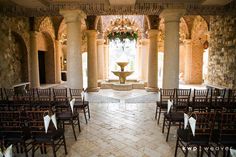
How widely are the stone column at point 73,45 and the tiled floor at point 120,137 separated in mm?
1328

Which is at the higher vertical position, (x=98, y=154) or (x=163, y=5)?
(x=163, y=5)

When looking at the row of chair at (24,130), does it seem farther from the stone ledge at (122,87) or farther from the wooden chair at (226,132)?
the stone ledge at (122,87)

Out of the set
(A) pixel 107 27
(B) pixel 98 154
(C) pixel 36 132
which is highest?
(A) pixel 107 27

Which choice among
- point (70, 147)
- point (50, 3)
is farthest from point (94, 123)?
point (50, 3)

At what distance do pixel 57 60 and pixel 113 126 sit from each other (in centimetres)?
1036

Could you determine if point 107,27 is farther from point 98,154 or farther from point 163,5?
point 98,154

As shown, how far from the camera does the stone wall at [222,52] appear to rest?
277 inches

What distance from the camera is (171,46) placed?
6.43 meters

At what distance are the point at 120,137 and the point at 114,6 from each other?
448 cm

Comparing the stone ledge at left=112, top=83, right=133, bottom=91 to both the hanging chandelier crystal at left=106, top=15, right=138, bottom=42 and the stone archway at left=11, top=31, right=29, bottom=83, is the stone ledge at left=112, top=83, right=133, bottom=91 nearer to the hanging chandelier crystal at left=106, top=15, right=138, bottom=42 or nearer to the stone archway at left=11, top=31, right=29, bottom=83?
the hanging chandelier crystal at left=106, top=15, right=138, bottom=42

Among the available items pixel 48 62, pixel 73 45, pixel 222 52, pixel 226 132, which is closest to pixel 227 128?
pixel 226 132

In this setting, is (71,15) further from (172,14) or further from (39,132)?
(39,132)

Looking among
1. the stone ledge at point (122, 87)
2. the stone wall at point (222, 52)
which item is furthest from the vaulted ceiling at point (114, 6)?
the stone ledge at point (122, 87)

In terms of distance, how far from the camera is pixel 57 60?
1409 cm
